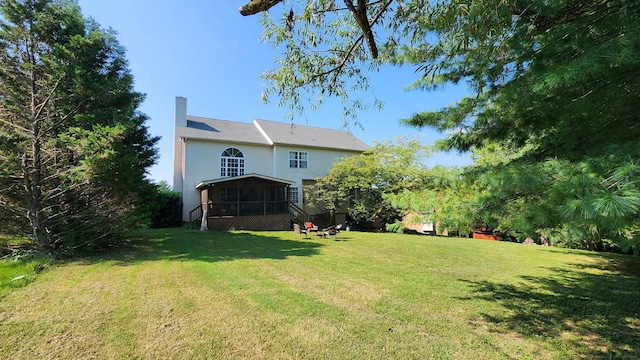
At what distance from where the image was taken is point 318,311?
14.4 ft

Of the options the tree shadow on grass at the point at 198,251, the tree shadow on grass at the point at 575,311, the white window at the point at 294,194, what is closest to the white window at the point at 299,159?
the white window at the point at 294,194

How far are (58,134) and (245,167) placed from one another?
12841 millimetres

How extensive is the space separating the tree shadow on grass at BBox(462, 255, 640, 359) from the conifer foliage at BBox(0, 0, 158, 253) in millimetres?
9335

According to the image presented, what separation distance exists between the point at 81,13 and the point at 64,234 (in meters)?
6.84

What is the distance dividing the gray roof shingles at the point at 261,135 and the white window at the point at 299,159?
2.46ft

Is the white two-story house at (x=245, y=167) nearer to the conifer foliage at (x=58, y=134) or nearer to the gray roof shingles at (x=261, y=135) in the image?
the gray roof shingles at (x=261, y=135)

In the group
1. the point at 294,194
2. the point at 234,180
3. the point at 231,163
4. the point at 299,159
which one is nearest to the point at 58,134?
the point at 234,180

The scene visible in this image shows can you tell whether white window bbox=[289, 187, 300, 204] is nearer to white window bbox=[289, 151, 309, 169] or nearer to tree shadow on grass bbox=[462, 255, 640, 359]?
white window bbox=[289, 151, 309, 169]

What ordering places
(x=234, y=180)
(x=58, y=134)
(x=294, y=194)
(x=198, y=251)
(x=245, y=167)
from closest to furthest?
(x=58, y=134) < (x=198, y=251) < (x=234, y=180) < (x=245, y=167) < (x=294, y=194)

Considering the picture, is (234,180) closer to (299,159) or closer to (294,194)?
(294,194)

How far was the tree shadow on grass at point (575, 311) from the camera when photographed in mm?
3447

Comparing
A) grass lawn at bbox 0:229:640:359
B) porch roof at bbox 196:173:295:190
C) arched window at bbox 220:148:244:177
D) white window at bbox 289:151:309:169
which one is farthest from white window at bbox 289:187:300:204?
grass lawn at bbox 0:229:640:359

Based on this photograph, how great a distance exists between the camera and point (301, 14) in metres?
4.00

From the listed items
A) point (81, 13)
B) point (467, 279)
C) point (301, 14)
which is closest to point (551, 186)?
point (301, 14)
